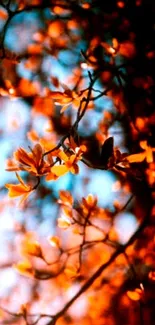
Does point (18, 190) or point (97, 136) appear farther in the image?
point (97, 136)

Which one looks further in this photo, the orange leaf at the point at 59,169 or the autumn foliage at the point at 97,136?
the autumn foliage at the point at 97,136

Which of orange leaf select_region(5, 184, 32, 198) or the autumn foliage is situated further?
the autumn foliage

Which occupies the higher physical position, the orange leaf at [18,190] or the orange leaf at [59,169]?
the orange leaf at [59,169]

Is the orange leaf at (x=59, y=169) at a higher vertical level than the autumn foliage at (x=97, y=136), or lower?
higher

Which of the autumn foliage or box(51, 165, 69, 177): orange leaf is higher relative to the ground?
box(51, 165, 69, 177): orange leaf

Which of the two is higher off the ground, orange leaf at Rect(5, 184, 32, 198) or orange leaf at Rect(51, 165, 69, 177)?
orange leaf at Rect(51, 165, 69, 177)

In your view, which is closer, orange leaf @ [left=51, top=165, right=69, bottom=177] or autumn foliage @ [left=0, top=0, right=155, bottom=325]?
orange leaf @ [left=51, top=165, right=69, bottom=177]

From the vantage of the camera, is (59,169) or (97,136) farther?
(97,136)

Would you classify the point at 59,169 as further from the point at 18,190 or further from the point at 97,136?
the point at 97,136

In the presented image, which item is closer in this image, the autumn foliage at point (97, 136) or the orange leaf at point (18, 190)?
the orange leaf at point (18, 190)

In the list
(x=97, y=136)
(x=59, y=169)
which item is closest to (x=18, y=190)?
(x=59, y=169)

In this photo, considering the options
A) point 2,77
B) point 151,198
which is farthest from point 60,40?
point 151,198
